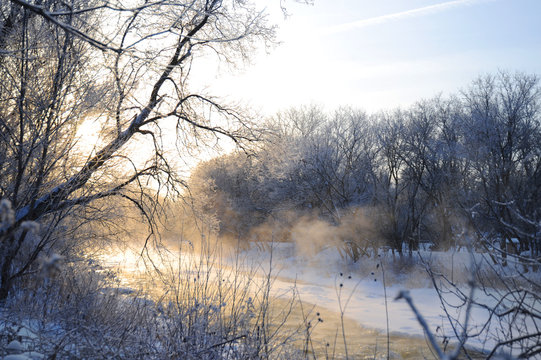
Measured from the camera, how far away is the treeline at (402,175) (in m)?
17.8

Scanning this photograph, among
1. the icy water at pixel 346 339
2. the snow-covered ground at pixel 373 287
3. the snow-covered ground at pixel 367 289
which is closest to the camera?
the icy water at pixel 346 339

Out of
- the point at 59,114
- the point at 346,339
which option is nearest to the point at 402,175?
the point at 346,339

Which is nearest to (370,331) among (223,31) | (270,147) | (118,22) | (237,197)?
(270,147)

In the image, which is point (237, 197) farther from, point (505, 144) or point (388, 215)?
point (505, 144)

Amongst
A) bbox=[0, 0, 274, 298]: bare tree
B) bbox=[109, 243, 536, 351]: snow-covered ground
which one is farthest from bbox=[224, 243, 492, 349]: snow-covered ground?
bbox=[0, 0, 274, 298]: bare tree

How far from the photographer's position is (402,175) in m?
25.1

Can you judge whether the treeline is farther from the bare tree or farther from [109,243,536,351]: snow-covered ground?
the bare tree

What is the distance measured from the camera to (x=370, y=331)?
12516 mm

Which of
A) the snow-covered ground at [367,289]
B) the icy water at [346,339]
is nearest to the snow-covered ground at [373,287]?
the snow-covered ground at [367,289]

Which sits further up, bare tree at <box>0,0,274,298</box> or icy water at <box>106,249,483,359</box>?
bare tree at <box>0,0,274,298</box>

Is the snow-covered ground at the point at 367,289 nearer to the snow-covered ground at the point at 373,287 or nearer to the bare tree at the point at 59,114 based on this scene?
the snow-covered ground at the point at 373,287

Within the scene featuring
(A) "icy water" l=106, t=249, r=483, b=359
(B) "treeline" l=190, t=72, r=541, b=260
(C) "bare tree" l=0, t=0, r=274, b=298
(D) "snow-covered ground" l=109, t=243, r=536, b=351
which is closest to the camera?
(C) "bare tree" l=0, t=0, r=274, b=298

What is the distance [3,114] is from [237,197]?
2457 cm

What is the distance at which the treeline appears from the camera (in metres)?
17.8
